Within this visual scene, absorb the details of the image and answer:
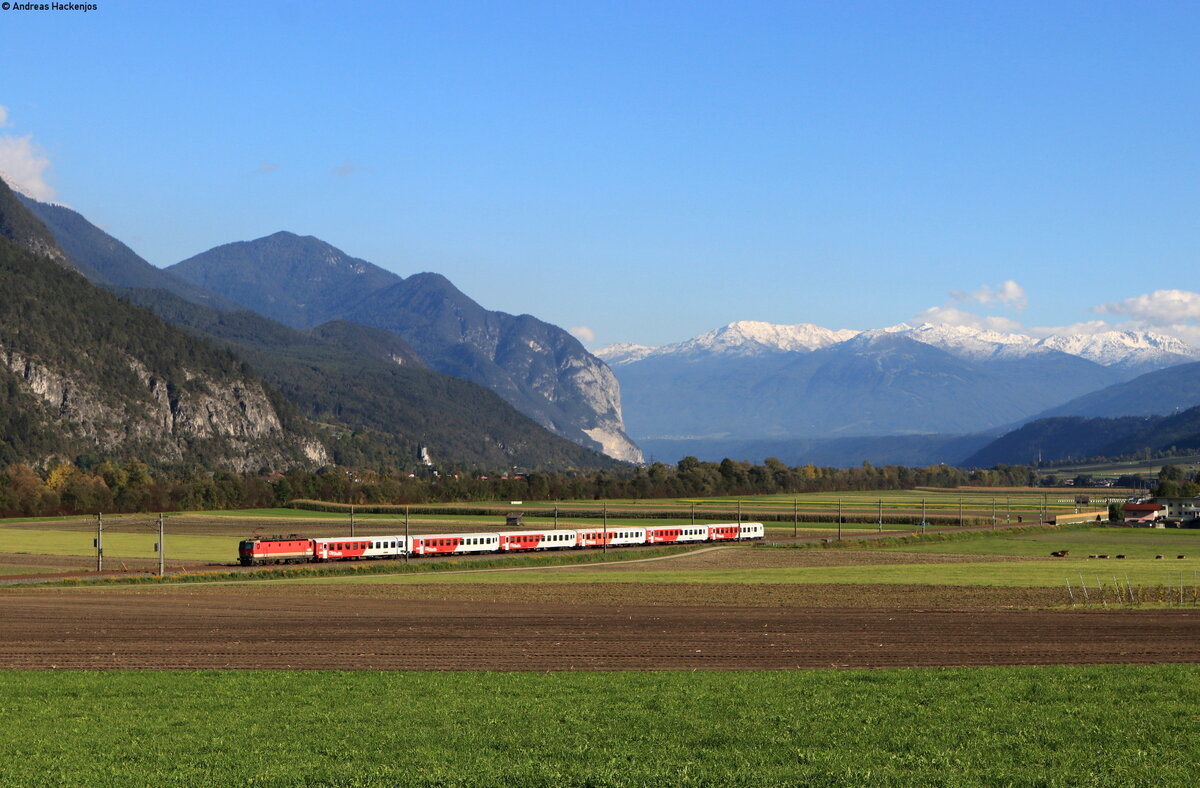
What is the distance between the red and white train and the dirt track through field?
3602 centimetres

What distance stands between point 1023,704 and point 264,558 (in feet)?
243

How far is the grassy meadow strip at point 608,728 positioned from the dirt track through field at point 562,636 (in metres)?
3.40

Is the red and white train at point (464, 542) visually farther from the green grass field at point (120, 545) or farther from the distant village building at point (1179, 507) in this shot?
the distant village building at point (1179, 507)

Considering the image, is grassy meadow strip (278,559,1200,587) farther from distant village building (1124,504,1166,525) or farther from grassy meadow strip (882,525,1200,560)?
distant village building (1124,504,1166,525)

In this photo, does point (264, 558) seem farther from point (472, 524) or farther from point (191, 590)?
point (472, 524)

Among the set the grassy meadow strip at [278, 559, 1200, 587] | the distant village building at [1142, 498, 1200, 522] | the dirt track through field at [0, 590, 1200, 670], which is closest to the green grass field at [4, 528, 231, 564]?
the grassy meadow strip at [278, 559, 1200, 587]

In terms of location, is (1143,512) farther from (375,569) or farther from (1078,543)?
(375,569)

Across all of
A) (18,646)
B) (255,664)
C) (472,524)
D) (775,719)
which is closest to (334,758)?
(775,719)

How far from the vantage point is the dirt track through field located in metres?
36.7

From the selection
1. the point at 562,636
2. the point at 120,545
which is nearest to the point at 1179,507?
the point at 120,545

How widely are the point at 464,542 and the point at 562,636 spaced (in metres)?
63.2

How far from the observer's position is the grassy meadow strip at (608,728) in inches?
821

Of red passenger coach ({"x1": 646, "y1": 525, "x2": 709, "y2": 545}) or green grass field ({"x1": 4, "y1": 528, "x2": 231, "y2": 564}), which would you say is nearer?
green grass field ({"x1": 4, "y1": 528, "x2": 231, "y2": 564})

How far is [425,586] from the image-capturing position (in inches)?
2771
